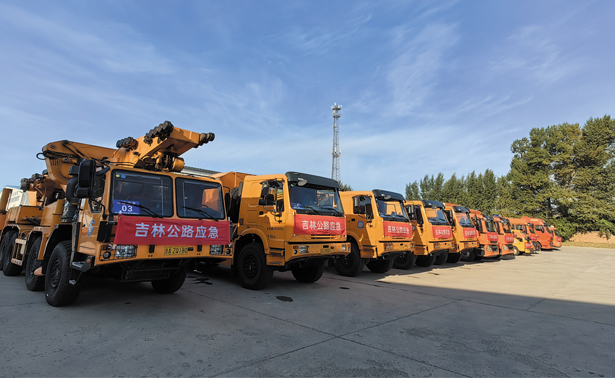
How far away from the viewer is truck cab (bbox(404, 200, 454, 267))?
451 inches

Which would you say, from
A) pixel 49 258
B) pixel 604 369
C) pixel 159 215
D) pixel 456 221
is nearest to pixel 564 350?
pixel 604 369

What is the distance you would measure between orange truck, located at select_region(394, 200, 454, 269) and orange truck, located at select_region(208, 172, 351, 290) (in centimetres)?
471

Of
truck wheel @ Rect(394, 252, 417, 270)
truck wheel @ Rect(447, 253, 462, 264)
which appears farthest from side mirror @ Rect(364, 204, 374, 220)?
truck wheel @ Rect(447, 253, 462, 264)

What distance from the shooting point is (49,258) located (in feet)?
19.2

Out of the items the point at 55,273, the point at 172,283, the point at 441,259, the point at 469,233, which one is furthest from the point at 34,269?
the point at 469,233

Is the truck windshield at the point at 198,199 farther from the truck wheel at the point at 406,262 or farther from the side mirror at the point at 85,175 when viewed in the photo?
the truck wheel at the point at 406,262

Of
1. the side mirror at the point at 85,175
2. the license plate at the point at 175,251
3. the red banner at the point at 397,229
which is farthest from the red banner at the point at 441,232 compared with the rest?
the side mirror at the point at 85,175

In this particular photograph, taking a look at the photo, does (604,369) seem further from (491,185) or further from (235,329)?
(491,185)

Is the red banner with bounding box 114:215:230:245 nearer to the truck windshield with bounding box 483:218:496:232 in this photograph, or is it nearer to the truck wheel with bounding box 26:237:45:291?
the truck wheel with bounding box 26:237:45:291

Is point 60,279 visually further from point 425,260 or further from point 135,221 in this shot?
point 425,260

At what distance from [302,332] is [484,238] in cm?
1337

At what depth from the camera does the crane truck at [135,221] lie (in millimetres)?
4766

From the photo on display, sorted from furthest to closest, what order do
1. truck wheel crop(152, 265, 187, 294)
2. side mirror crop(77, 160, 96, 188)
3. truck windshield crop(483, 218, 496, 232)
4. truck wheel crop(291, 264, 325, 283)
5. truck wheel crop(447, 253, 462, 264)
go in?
truck windshield crop(483, 218, 496, 232) → truck wheel crop(447, 253, 462, 264) → truck wheel crop(291, 264, 325, 283) → truck wheel crop(152, 265, 187, 294) → side mirror crop(77, 160, 96, 188)

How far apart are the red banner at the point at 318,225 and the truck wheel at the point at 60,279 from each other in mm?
3869
